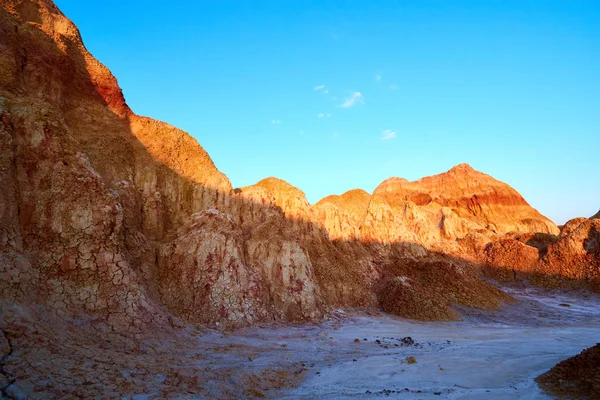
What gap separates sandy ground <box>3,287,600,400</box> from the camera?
7.22 m

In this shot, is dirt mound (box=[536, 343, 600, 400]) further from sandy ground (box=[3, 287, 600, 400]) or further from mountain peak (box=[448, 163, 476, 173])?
mountain peak (box=[448, 163, 476, 173])

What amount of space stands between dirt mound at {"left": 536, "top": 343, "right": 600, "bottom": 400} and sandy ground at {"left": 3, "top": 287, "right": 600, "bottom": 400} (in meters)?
0.41

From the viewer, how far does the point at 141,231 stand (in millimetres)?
17188

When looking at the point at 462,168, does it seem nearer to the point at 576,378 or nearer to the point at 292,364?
the point at 576,378

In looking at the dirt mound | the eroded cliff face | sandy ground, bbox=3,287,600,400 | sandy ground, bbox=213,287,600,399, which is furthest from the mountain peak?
the dirt mound

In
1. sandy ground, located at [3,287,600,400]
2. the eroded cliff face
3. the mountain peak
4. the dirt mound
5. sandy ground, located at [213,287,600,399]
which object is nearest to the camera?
the dirt mound

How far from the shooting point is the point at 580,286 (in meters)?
32.9

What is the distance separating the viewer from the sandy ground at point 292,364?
23.7 ft

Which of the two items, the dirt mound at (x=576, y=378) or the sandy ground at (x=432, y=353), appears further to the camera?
the sandy ground at (x=432, y=353)

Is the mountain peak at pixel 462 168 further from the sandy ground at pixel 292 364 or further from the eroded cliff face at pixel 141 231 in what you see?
the sandy ground at pixel 292 364

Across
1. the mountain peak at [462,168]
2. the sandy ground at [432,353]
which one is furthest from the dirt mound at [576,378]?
the mountain peak at [462,168]

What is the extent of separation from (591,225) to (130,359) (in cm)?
4450

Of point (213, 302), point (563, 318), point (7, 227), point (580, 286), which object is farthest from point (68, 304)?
point (580, 286)

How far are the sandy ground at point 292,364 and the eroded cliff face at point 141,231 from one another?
5.35 ft
